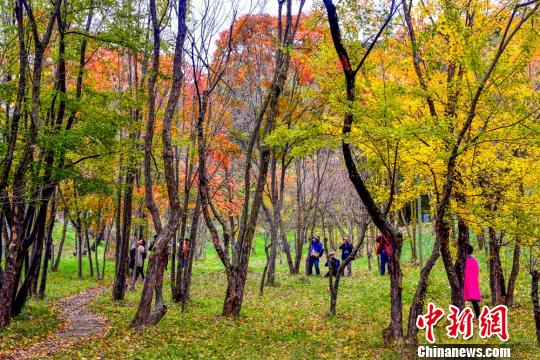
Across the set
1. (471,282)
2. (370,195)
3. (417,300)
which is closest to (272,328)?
(417,300)

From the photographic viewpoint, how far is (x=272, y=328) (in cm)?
1074

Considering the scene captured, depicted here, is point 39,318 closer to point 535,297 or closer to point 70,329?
point 70,329

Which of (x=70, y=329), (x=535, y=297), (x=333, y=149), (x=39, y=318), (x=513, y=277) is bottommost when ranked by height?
(x=70, y=329)

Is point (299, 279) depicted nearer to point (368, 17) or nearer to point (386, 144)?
point (386, 144)

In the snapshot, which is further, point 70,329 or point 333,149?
point 70,329

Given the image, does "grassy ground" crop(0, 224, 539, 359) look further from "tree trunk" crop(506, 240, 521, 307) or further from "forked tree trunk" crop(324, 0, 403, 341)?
"forked tree trunk" crop(324, 0, 403, 341)

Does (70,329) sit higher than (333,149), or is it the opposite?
(333,149)

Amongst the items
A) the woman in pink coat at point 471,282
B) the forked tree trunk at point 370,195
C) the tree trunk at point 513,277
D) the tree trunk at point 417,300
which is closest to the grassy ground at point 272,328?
the tree trunk at point 513,277

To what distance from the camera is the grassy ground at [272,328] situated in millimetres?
8547

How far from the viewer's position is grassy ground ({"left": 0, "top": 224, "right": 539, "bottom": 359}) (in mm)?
8547

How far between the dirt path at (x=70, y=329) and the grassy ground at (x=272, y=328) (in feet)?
1.14

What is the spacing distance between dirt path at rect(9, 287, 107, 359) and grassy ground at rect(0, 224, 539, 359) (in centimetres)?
35

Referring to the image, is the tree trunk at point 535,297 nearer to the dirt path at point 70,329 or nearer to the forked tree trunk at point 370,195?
the forked tree trunk at point 370,195

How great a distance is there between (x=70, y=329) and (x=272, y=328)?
475 cm
